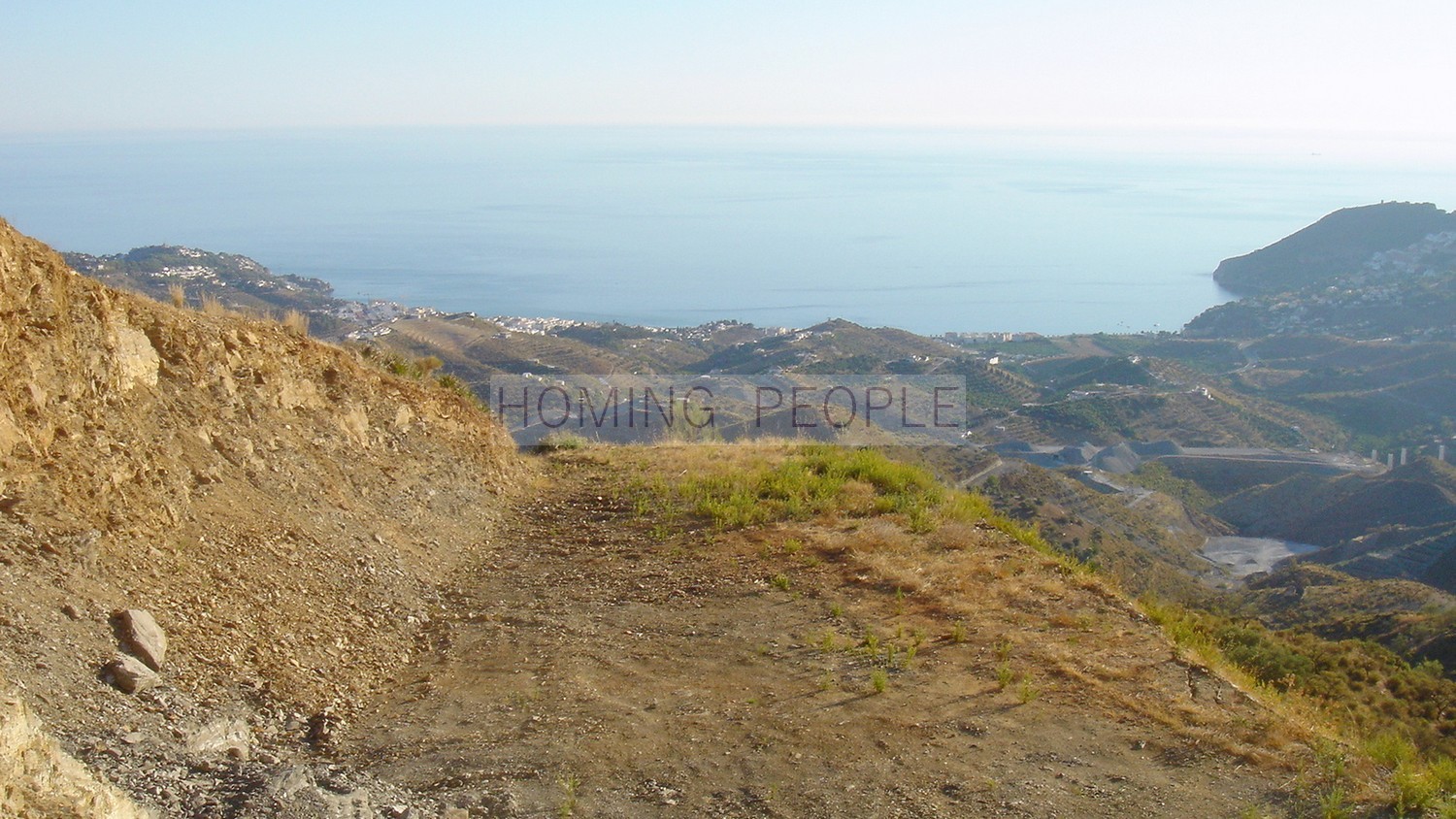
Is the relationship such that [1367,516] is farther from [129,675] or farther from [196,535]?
[129,675]

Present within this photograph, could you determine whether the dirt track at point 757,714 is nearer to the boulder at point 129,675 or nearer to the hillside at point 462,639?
the hillside at point 462,639

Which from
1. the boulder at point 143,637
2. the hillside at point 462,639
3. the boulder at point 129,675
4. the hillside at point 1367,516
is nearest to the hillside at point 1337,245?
the hillside at point 1367,516

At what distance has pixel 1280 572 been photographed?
25.6 m

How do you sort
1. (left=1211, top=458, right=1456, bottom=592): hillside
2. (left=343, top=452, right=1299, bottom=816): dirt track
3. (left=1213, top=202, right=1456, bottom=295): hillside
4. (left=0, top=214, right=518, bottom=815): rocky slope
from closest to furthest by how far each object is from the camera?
1. (left=0, top=214, right=518, bottom=815): rocky slope
2. (left=343, top=452, right=1299, bottom=816): dirt track
3. (left=1211, top=458, right=1456, bottom=592): hillside
4. (left=1213, top=202, right=1456, bottom=295): hillside

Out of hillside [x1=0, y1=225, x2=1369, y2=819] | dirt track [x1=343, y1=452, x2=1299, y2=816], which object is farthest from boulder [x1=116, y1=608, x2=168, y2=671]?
dirt track [x1=343, y1=452, x2=1299, y2=816]

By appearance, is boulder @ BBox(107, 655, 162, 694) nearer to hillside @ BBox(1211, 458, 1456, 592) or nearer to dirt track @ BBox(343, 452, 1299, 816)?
dirt track @ BBox(343, 452, 1299, 816)

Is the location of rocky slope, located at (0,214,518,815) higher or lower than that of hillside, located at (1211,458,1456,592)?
higher

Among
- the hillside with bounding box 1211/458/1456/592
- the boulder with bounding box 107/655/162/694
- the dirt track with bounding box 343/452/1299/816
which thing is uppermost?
the boulder with bounding box 107/655/162/694

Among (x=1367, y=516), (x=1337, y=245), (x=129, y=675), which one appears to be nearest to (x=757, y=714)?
(x=129, y=675)

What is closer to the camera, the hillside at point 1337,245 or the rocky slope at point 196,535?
the rocky slope at point 196,535

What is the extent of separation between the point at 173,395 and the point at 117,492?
1481mm

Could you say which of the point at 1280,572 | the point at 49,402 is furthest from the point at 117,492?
the point at 1280,572

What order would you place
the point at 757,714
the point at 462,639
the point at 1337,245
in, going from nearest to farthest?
the point at 757,714, the point at 462,639, the point at 1337,245

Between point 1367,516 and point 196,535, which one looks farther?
point 1367,516
